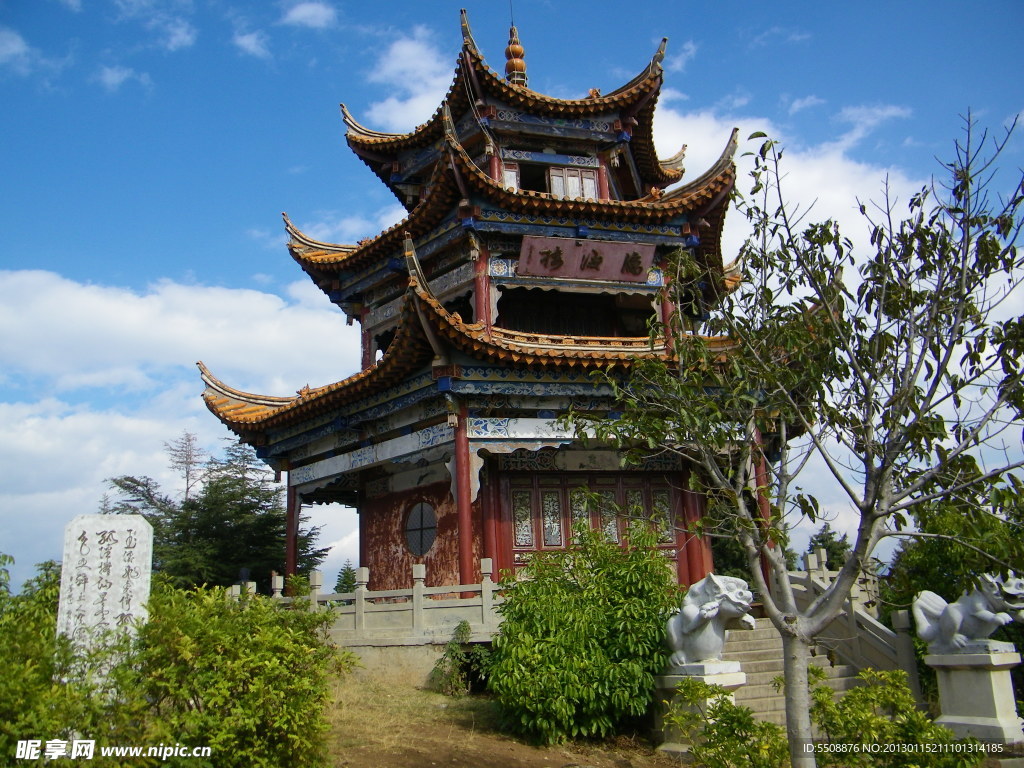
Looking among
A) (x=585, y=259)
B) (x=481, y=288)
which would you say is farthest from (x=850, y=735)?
(x=585, y=259)

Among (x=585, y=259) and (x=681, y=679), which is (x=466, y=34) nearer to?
(x=585, y=259)

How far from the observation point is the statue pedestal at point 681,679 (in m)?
8.06

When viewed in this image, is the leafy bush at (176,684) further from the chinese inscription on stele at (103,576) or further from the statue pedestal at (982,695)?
the statue pedestal at (982,695)

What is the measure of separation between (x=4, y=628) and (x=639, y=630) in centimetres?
554

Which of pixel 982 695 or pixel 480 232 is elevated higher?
pixel 480 232

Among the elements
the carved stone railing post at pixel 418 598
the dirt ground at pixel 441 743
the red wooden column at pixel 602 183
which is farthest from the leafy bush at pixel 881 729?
the red wooden column at pixel 602 183

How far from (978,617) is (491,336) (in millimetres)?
7307

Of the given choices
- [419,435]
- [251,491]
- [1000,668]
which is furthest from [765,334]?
[251,491]

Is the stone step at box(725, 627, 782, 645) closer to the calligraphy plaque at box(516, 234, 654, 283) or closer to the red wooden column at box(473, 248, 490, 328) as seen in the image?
the red wooden column at box(473, 248, 490, 328)

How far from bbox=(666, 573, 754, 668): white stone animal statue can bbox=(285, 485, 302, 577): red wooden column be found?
8451 millimetres

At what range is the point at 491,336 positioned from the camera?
1290 centimetres

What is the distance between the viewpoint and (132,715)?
16.8 ft

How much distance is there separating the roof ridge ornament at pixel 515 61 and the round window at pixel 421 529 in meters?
9.32

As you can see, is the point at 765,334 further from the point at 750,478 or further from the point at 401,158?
the point at 401,158
